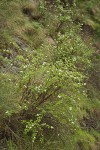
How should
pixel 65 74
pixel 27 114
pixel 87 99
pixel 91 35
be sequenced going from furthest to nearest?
pixel 91 35, pixel 87 99, pixel 27 114, pixel 65 74

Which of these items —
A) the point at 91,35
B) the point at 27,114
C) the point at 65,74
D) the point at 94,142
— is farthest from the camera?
the point at 91,35

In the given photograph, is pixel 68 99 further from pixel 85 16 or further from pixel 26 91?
pixel 85 16

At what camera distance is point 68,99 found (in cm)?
571

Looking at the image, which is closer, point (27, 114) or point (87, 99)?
point (27, 114)

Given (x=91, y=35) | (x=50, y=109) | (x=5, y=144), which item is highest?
(x=50, y=109)

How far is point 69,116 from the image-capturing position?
5988 mm

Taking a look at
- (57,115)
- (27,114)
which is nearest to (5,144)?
(27,114)

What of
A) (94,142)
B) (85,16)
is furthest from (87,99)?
(85,16)

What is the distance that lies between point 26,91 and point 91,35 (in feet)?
22.3

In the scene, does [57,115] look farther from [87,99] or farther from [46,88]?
[87,99]

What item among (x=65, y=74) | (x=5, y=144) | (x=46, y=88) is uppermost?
(x=65, y=74)

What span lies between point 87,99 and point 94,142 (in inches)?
63.0

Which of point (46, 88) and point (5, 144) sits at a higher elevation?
point (46, 88)

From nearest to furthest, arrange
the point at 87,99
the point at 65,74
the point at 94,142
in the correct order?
1. the point at 65,74
2. the point at 94,142
3. the point at 87,99
